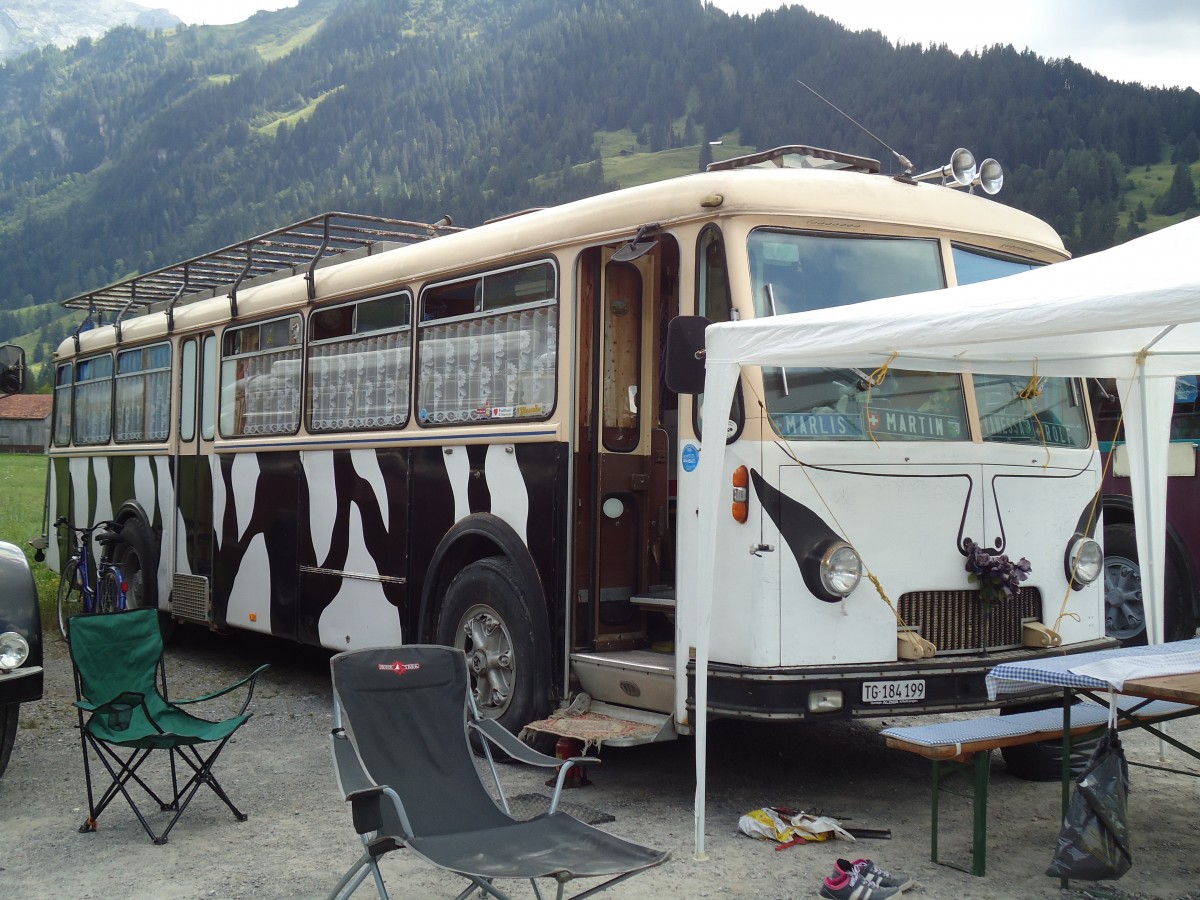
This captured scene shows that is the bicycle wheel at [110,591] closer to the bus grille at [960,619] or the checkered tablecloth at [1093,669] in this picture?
the bus grille at [960,619]

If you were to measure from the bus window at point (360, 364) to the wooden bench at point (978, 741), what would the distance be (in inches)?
157

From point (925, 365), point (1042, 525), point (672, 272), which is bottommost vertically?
point (1042, 525)

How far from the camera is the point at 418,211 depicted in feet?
354

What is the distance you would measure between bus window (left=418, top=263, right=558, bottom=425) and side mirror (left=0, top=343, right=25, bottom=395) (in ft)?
8.54

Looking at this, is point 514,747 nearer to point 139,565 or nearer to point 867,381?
point 867,381

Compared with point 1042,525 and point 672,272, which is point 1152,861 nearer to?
point 1042,525

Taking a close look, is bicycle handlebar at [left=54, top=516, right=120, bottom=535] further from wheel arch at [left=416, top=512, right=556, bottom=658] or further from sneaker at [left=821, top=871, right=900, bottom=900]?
sneaker at [left=821, top=871, right=900, bottom=900]

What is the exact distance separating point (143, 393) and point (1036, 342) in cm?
846

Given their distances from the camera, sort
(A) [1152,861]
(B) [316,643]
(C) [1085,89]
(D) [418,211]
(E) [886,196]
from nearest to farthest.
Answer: (A) [1152,861], (E) [886,196], (B) [316,643], (C) [1085,89], (D) [418,211]

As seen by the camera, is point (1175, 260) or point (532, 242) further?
point (532, 242)

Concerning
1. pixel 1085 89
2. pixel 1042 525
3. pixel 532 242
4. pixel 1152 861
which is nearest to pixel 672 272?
pixel 532 242

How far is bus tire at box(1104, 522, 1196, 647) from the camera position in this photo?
388 inches

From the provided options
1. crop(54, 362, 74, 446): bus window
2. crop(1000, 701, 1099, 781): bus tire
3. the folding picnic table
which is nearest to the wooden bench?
the folding picnic table

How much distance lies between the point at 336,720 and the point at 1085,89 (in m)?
104
